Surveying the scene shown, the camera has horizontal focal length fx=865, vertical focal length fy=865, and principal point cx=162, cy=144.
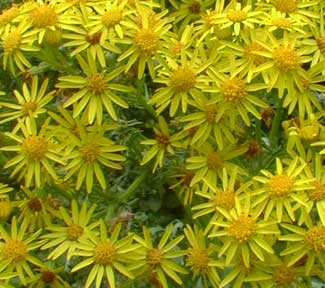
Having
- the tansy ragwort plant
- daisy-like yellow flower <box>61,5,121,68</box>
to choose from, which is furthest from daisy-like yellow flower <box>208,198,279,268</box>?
daisy-like yellow flower <box>61,5,121,68</box>

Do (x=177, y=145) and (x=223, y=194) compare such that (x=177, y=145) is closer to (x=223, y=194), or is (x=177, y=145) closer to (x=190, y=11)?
(x=223, y=194)

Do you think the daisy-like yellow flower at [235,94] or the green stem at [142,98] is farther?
the green stem at [142,98]

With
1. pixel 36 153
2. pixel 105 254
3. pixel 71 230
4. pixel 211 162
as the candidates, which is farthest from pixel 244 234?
pixel 36 153

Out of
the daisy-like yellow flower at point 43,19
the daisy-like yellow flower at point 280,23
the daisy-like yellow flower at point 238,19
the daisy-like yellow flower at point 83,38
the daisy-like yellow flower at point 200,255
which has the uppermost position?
the daisy-like yellow flower at point 43,19

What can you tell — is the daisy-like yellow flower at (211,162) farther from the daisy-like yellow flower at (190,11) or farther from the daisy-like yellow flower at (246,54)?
the daisy-like yellow flower at (190,11)

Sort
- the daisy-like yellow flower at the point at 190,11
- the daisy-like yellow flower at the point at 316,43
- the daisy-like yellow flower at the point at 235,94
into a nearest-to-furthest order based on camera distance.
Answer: the daisy-like yellow flower at the point at 235,94 → the daisy-like yellow flower at the point at 316,43 → the daisy-like yellow flower at the point at 190,11

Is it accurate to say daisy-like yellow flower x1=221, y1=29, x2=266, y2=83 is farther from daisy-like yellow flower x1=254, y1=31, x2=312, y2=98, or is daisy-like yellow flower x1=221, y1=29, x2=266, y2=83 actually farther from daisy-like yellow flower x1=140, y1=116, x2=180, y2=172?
daisy-like yellow flower x1=140, y1=116, x2=180, y2=172

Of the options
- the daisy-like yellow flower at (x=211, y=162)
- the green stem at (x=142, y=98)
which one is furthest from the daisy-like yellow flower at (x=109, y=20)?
the daisy-like yellow flower at (x=211, y=162)
